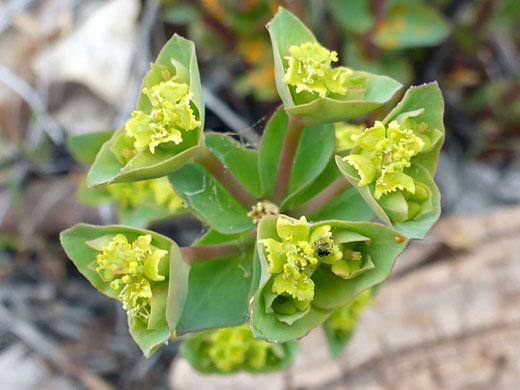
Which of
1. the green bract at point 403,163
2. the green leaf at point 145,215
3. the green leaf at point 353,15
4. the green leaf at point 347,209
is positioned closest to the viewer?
the green bract at point 403,163

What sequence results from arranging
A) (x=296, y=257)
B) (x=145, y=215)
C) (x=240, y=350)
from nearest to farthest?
(x=296, y=257)
(x=240, y=350)
(x=145, y=215)

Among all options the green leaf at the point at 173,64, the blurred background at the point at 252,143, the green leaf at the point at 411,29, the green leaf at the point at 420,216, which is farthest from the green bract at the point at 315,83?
the green leaf at the point at 411,29

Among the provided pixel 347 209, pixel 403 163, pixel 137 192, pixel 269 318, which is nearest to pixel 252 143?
pixel 137 192

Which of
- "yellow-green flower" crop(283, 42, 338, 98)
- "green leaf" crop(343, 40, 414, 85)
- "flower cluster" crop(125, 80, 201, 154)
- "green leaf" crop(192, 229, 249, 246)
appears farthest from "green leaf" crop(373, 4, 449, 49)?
"flower cluster" crop(125, 80, 201, 154)

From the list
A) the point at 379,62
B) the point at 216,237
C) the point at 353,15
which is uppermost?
the point at 353,15

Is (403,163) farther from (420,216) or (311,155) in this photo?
(311,155)

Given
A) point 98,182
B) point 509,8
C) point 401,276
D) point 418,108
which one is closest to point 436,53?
point 509,8

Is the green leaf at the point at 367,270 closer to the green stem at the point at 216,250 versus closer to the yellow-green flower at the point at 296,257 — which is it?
the yellow-green flower at the point at 296,257
